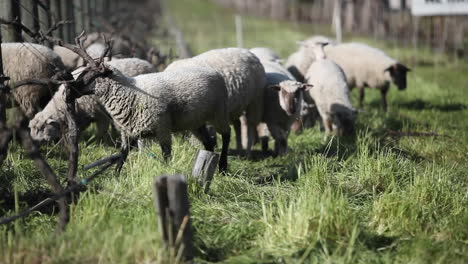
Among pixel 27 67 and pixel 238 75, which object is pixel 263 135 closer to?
pixel 238 75

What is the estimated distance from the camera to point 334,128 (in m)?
8.77

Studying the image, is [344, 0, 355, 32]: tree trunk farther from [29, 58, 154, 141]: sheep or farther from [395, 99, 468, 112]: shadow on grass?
[29, 58, 154, 141]: sheep

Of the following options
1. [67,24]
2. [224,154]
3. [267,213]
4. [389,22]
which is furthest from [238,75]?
[389,22]

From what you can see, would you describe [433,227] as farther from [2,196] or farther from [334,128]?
[334,128]

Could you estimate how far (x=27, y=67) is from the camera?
22.9 feet

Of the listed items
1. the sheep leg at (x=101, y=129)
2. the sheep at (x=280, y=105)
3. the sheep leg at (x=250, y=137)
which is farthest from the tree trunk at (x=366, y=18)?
the sheep leg at (x=101, y=129)

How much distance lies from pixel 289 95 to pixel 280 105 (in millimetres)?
384

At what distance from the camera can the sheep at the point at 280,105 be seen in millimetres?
7504

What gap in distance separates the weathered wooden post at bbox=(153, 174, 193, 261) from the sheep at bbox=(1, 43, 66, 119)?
3.69 metres

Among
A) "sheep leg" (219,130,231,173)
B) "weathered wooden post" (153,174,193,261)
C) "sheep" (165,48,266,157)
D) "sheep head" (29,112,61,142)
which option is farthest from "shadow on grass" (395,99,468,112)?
"weathered wooden post" (153,174,193,261)

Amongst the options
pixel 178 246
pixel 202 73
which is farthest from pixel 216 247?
pixel 202 73

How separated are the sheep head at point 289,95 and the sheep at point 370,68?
380cm

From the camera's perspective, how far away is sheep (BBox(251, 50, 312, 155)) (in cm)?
750

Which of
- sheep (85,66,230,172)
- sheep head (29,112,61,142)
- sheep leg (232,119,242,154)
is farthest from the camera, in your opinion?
sheep leg (232,119,242,154)
